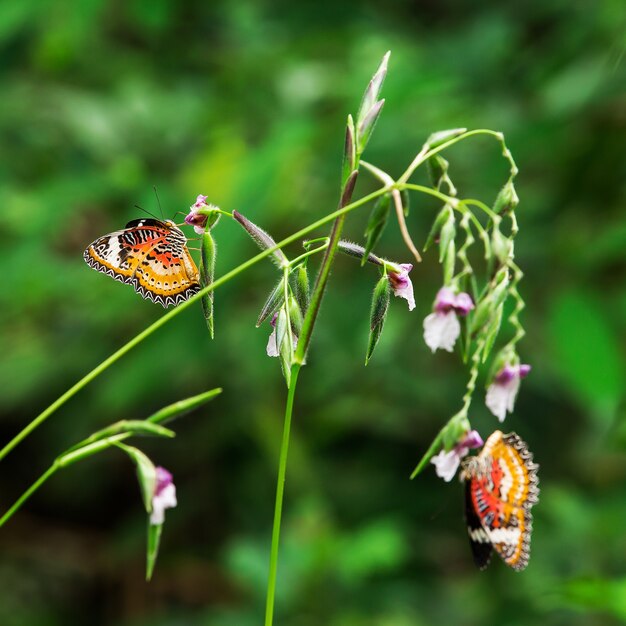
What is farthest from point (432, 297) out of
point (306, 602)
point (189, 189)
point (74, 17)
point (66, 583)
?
point (66, 583)

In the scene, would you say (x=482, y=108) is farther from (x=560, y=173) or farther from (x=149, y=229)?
(x=149, y=229)

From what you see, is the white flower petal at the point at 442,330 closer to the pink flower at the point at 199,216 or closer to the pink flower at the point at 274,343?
the pink flower at the point at 274,343

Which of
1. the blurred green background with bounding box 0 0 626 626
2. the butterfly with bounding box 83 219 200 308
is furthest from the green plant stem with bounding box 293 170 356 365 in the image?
the blurred green background with bounding box 0 0 626 626

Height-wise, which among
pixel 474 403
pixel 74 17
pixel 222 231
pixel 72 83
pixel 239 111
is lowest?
pixel 222 231

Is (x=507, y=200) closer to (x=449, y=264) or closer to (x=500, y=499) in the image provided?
(x=449, y=264)

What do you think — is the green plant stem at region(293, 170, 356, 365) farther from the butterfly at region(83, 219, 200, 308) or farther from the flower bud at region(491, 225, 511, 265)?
the butterfly at region(83, 219, 200, 308)
